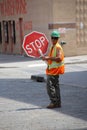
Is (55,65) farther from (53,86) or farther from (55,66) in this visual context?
(53,86)

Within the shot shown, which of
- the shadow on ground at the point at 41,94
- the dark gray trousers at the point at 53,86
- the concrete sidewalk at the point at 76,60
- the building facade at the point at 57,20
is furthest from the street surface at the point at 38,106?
the building facade at the point at 57,20

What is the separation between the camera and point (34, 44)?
11.2 metres

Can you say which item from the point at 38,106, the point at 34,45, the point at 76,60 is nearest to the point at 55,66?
the point at 34,45

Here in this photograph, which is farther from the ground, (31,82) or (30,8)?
(30,8)

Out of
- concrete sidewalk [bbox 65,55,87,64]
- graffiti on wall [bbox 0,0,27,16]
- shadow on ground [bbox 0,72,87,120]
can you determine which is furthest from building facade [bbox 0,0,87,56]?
shadow on ground [bbox 0,72,87,120]

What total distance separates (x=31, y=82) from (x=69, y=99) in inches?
195

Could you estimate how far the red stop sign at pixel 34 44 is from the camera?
11164 millimetres

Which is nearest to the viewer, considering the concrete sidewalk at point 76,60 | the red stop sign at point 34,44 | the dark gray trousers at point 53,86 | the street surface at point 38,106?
the street surface at point 38,106

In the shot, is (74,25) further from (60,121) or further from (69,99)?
(60,121)

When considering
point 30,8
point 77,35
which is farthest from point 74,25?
point 30,8

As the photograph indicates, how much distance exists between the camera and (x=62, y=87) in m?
16.1

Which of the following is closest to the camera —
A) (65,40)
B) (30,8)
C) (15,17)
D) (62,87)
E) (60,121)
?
(60,121)

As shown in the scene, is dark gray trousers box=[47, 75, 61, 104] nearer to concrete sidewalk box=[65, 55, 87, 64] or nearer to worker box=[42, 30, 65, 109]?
worker box=[42, 30, 65, 109]

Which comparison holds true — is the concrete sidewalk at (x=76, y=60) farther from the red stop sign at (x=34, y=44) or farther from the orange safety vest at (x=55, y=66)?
the red stop sign at (x=34, y=44)
